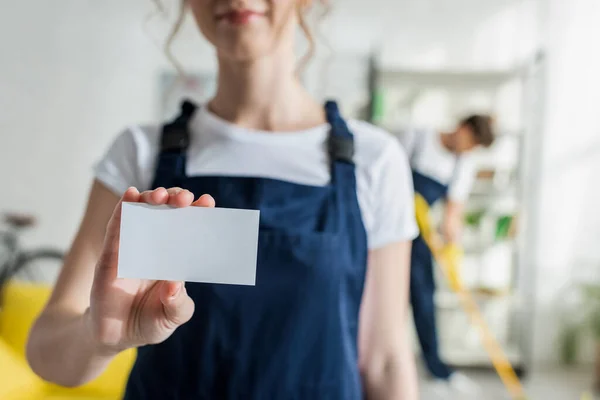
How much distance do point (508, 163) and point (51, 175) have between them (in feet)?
5.51

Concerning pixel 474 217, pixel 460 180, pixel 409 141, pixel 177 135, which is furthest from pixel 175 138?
pixel 474 217

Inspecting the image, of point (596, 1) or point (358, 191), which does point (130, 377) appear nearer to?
point (358, 191)

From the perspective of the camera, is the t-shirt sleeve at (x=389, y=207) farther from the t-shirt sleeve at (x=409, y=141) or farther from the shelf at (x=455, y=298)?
the shelf at (x=455, y=298)

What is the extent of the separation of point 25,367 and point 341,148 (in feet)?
2.38

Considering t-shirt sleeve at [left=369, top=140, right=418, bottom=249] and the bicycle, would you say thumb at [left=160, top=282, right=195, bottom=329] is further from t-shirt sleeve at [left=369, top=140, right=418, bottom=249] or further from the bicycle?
the bicycle

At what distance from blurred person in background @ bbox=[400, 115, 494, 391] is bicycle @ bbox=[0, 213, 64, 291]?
1138 millimetres

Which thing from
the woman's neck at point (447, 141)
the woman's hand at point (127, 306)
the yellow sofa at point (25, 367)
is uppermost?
the woman's neck at point (447, 141)

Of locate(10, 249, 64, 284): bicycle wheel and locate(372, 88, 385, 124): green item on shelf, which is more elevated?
locate(372, 88, 385, 124): green item on shelf

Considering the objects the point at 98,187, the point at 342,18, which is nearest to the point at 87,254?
the point at 98,187

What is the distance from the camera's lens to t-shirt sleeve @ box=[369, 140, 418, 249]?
353 millimetres

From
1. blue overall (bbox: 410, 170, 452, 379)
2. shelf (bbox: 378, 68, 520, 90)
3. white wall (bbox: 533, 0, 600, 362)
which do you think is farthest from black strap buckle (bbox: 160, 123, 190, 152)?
white wall (bbox: 533, 0, 600, 362)

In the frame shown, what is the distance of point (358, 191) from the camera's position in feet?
1.15

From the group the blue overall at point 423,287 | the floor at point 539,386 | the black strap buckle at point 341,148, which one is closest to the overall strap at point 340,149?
the black strap buckle at point 341,148

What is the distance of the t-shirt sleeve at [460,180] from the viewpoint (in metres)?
1.59
